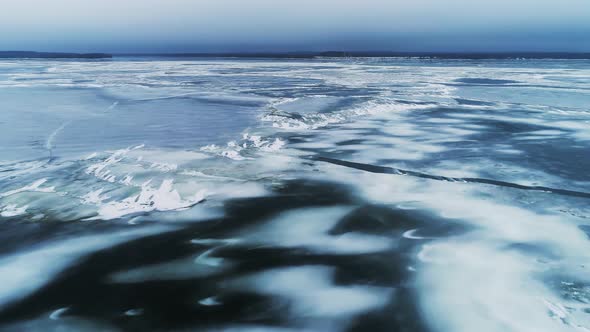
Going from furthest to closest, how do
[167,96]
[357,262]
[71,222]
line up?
[167,96], [71,222], [357,262]

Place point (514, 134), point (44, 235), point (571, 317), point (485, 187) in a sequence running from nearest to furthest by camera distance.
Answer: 1. point (571, 317)
2. point (44, 235)
3. point (485, 187)
4. point (514, 134)

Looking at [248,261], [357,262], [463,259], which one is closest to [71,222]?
[248,261]

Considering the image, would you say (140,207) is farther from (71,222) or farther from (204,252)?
(204,252)

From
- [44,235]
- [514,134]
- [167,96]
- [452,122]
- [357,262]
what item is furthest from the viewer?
[167,96]

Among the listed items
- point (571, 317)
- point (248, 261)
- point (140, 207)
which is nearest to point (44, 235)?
point (140, 207)

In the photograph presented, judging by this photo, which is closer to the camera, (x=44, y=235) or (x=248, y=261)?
(x=248, y=261)

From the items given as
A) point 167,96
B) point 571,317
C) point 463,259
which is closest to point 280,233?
point 463,259

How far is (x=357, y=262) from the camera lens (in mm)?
2656

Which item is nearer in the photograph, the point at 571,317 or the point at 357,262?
the point at 571,317

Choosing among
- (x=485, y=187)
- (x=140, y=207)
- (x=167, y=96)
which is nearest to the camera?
(x=140, y=207)

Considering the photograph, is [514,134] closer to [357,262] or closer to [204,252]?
[357,262]

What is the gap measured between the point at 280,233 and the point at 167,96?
9.07 m

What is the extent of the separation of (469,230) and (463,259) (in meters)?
0.49

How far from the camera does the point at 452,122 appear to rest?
24.9 ft
